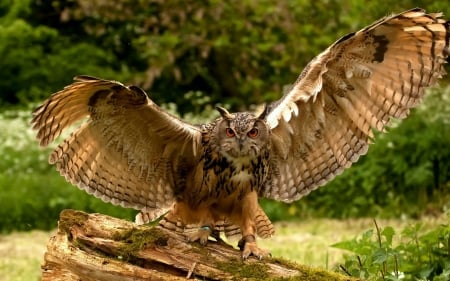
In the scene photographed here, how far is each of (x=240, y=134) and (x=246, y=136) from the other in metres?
0.04

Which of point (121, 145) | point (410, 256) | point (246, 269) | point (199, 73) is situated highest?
point (199, 73)

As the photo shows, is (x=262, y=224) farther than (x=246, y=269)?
Yes

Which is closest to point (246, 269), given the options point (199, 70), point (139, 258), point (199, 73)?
point (139, 258)

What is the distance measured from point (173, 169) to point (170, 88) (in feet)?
46.1

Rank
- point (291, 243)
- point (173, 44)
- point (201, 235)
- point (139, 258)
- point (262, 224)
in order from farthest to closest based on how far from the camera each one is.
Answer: point (173, 44), point (291, 243), point (262, 224), point (201, 235), point (139, 258)

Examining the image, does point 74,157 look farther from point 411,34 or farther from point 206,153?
point 411,34

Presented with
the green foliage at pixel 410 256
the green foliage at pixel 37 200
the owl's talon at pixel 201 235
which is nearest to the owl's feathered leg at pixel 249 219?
the owl's talon at pixel 201 235

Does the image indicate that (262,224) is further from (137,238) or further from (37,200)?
(37,200)

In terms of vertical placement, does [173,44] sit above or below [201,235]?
above

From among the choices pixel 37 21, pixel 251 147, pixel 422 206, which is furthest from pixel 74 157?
pixel 37 21

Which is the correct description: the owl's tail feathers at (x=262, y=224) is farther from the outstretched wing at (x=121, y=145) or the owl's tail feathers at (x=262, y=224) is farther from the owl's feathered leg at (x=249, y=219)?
the outstretched wing at (x=121, y=145)

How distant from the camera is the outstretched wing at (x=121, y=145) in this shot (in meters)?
Result: 4.70

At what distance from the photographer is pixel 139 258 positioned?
477 cm

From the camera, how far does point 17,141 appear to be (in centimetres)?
1466
